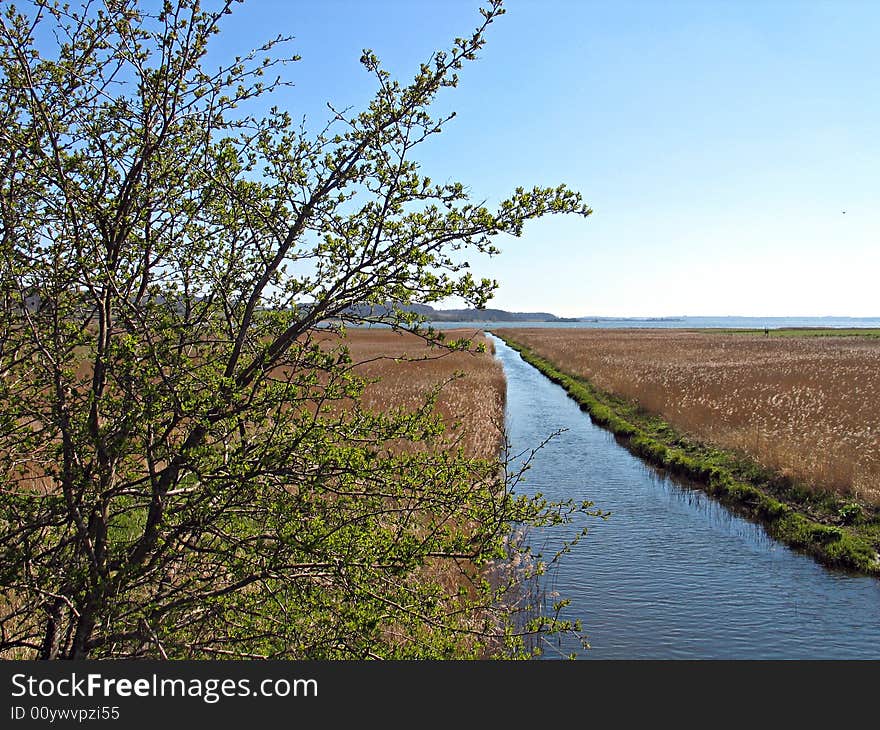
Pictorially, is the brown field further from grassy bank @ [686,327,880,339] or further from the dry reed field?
grassy bank @ [686,327,880,339]

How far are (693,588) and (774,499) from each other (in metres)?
5.68

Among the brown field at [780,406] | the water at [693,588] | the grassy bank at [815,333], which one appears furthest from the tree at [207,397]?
the grassy bank at [815,333]

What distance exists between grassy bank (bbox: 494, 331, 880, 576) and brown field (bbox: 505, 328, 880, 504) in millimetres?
427

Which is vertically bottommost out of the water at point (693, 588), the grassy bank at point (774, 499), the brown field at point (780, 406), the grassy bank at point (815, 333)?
the water at point (693, 588)

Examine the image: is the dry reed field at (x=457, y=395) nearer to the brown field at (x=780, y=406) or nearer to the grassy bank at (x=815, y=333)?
the brown field at (x=780, y=406)

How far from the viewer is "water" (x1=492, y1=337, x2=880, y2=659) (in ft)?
34.3

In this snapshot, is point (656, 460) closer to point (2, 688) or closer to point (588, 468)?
point (588, 468)

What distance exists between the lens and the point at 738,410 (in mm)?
25953

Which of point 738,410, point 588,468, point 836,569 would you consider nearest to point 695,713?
point 836,569

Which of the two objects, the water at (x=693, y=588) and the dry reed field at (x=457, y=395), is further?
the dry reed field at (x=457, y=395)

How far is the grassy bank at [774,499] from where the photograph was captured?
13.9m

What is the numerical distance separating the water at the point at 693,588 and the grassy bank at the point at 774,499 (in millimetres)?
431

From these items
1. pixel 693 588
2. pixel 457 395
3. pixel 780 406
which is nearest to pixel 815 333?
pixel 780 406

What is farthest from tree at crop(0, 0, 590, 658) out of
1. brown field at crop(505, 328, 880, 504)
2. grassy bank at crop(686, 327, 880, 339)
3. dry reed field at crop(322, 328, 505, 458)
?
grassy bank at crop(686, 327, 880, 339)
